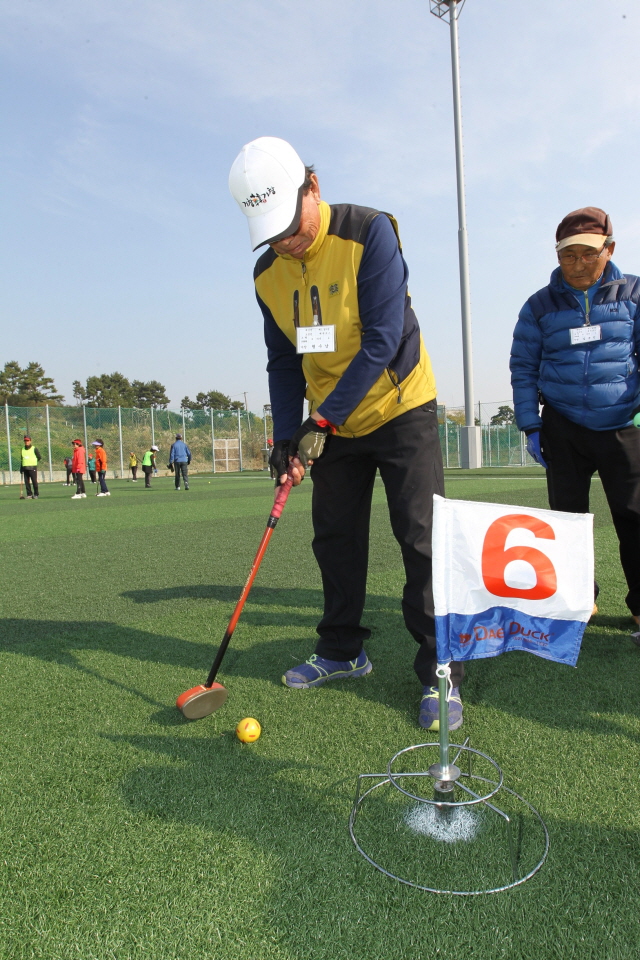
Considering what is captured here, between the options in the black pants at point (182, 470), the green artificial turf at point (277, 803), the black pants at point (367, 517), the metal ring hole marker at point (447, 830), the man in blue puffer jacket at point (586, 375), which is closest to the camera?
the green artificial turf at point (277, 803)

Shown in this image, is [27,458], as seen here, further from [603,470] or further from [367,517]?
[603,470]

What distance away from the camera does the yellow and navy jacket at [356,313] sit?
243cm

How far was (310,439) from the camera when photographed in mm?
2523

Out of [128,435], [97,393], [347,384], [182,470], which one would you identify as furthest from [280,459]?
[97,393]

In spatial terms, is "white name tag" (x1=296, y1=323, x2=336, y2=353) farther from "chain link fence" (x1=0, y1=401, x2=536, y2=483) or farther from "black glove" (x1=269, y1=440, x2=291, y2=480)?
"chain link fence" (x1=0, y1=401, x2=536, y2=483)

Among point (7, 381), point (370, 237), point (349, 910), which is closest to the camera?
point (349, 910)

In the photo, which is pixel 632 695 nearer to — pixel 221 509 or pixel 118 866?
pixel 118 866

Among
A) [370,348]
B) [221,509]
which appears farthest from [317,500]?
[221,509]

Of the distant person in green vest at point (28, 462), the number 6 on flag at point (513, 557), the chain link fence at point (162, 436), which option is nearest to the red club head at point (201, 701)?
the number 6 on flag at point (513, 557)

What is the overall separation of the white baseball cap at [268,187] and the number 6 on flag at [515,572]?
4.16ft

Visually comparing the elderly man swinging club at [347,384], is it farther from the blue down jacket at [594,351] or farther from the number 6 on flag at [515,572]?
the blue down jacket at [594,351]

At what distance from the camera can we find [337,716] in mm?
2414

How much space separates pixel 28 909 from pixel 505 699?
5.78 ft

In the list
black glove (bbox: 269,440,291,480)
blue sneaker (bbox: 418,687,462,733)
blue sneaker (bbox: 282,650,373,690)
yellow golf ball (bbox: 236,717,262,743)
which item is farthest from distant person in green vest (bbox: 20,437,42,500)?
blue sneaker (bbox: 418,687,462,733)
